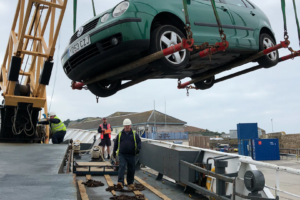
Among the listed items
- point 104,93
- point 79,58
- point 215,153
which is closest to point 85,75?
point 79,58

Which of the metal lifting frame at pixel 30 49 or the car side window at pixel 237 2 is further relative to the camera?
the metal lifting frame at pixel 30 49

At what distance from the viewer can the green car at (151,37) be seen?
3358 mm

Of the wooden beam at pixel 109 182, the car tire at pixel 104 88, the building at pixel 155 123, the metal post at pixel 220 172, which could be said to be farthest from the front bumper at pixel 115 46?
the building at pixel 155 123

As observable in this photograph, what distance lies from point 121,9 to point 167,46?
2.44ft

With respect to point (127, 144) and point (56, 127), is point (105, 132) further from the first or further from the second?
point (127, 144)

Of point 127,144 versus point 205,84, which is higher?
point 205,84

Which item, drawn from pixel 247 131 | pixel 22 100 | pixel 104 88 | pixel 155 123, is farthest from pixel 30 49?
pixel 155 123

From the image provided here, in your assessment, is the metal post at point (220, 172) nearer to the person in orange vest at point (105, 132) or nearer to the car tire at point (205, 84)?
the car tire at point (205, 84)

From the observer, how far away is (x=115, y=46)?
3340mm

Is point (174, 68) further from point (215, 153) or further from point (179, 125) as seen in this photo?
point (179, 125)

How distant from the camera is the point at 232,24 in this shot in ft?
14.4

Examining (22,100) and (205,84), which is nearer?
(205,84)

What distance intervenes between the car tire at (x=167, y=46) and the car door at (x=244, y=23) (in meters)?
1.17

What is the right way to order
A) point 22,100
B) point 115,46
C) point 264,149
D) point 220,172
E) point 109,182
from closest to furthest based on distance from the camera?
point 115,46 → point 220,172 → point 109,182 → point 22,100 → point 264,149
